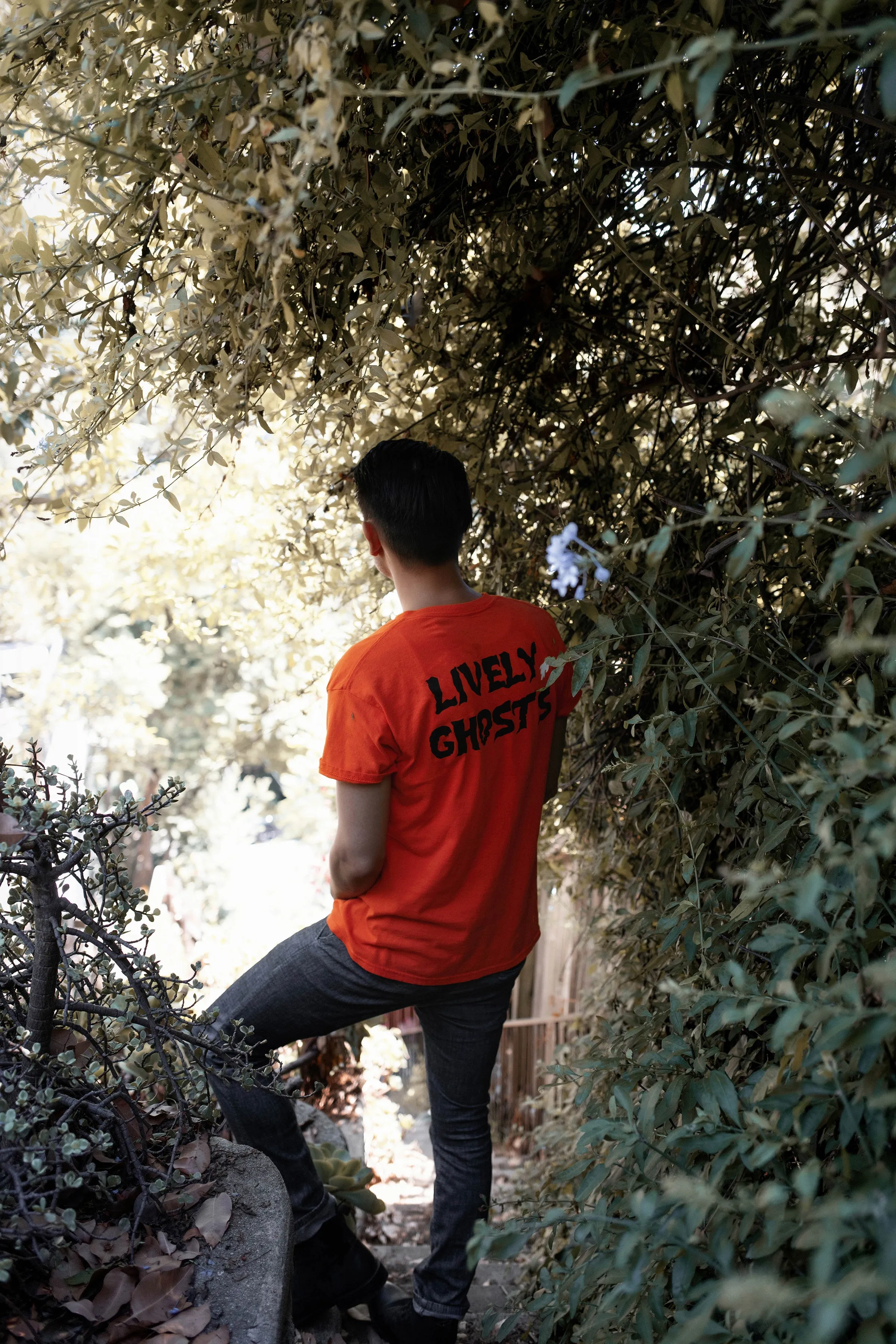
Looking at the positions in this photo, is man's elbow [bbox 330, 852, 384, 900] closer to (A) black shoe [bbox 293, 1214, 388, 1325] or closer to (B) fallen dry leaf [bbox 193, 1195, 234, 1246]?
(B) fallen dry leaf [bbox 193, 1195, 234, 1246]

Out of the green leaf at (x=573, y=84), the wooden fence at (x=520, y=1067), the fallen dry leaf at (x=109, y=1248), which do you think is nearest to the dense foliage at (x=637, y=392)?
the green leaf at (x=573, y=84)

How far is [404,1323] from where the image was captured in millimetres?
1840

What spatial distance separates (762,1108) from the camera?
99 centimetres

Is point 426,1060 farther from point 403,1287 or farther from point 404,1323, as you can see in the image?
point 403,1287

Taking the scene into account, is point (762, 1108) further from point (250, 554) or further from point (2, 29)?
point (250, 554)

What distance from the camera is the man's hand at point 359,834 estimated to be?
1592mm

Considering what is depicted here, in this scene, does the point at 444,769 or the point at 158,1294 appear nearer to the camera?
the point at 158,1294

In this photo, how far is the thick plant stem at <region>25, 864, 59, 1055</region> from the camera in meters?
1.20

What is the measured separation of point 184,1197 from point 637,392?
4.95ft

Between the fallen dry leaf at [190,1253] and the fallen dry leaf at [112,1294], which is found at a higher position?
the fallen dry leaf at [112,1294]

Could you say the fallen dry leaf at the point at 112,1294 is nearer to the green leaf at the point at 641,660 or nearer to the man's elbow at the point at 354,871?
the man's elbow at the point at 354,871

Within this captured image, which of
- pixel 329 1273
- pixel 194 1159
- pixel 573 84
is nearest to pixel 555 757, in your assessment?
pixel 194 1159

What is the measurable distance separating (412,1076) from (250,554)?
12.4 feet

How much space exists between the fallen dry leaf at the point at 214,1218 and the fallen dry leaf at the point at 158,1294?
0.07 m
